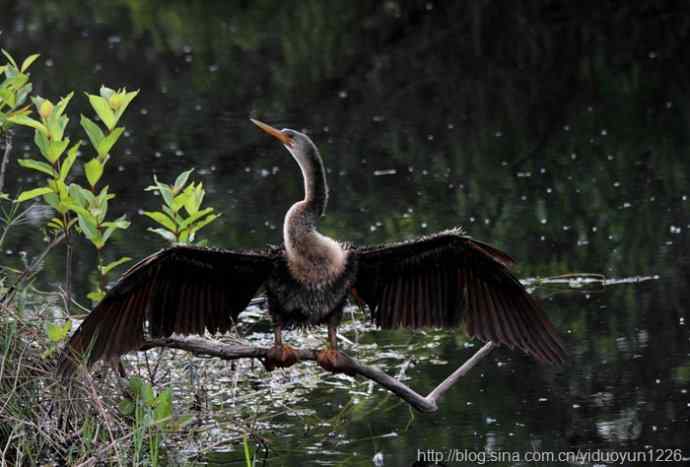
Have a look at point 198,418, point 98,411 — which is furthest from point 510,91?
point 98,411

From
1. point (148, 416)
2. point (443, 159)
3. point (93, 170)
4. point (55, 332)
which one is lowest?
point (148, 416)

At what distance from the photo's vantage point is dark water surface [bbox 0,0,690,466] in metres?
6.76

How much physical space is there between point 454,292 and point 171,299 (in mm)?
1220

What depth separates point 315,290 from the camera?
559cm

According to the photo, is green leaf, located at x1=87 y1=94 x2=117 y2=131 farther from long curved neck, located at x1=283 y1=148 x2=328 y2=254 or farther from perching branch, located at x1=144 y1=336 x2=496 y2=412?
perching branch, located at x1=144 y1=336 x2=496 y2=412

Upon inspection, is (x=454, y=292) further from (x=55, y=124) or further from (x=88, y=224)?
(x=55, y=124)

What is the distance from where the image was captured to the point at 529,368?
24.2 feet

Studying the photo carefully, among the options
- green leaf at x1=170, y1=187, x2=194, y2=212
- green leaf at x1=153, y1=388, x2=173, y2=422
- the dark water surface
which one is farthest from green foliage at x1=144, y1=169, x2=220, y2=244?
the dark water surface

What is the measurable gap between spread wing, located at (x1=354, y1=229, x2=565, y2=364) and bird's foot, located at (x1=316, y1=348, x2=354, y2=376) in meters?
0.36

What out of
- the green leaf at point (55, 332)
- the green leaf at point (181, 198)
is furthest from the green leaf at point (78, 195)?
the green leaf at point (55, 332)

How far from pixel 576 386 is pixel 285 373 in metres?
1.64

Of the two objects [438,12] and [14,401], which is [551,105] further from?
[14,401]

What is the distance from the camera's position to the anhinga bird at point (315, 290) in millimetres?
5492

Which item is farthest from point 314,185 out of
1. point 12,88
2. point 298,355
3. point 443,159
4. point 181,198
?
point 443,159
